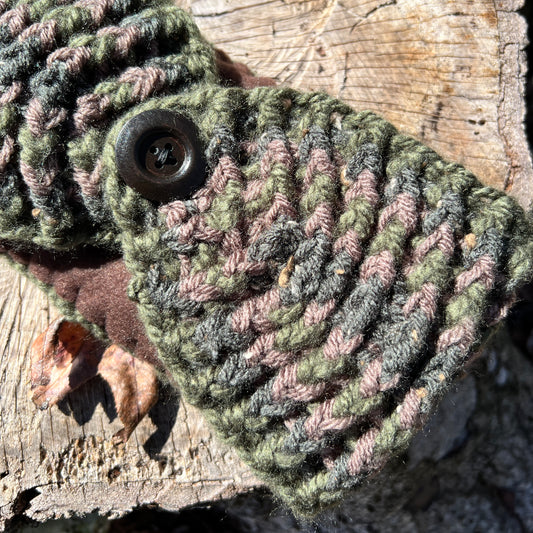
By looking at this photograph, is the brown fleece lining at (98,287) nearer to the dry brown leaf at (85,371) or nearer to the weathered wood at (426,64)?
the dry brown leaf at (85,371)

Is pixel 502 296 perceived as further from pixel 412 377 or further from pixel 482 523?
pixel 482 523

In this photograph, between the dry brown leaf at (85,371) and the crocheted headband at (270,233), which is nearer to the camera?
the crocheted headband at (270,233)

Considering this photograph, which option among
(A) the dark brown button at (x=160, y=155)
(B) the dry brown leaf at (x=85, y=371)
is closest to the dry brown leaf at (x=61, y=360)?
(B) the dry brown leaf at (x=85, y=371)

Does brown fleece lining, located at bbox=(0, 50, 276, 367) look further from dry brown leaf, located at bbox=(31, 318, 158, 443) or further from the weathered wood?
the weathered wood

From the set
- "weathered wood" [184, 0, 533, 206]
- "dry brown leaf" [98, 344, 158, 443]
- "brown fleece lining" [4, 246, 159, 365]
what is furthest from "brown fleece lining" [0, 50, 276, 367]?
"weathered wood" [184, 0, 533, 206]

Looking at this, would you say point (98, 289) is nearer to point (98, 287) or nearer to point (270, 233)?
point (98, 287)

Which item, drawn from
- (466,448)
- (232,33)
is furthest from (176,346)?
(466,448)

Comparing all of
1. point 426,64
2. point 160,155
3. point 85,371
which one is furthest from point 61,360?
point 426,64
